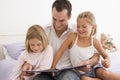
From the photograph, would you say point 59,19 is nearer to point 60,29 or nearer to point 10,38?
point 60,29

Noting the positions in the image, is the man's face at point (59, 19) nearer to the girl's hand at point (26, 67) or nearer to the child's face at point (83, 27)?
the child's face at point (83, 27)

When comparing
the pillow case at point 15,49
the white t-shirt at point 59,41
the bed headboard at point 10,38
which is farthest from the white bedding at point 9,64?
the white t-shirt at point 59,41

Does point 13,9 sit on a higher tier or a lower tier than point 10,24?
higher

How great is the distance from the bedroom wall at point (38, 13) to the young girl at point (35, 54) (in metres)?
1.11

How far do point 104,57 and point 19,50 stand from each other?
39.4 inches

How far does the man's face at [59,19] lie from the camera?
1.66 meters

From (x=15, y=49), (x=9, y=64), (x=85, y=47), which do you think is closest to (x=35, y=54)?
(x=85, y=47)

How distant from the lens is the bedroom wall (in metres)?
2.63

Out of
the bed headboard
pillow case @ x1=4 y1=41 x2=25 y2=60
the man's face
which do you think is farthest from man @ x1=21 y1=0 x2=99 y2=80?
the bed headboard

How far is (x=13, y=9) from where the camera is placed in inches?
104

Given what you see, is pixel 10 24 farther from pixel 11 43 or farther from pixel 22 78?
pixel 22 78

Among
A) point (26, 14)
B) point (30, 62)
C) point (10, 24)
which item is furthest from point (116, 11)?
point (30, 62)

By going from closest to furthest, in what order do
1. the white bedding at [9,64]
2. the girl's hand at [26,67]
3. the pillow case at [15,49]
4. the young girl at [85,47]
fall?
the girl's hand at [26,67], the young girl at [85,47], the white bedding at [9,64], the pillow case at [15,49]

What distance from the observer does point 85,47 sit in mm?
1673
